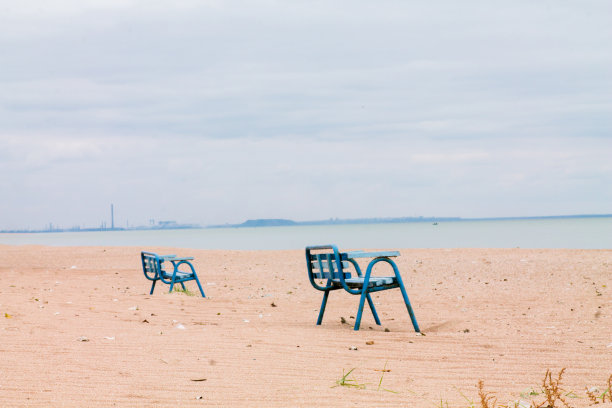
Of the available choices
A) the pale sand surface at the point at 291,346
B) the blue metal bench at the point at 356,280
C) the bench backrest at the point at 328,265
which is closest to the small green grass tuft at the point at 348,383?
the pale sand surface at the point at 291,346

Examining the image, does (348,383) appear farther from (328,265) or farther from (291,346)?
(328,265)

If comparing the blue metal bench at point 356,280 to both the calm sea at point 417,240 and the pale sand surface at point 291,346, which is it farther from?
the calm sea at point 417,240

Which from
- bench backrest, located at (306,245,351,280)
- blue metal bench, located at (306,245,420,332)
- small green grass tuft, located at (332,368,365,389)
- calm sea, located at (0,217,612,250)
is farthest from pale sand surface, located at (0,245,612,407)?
calm sea, located at (0,217,612,250)

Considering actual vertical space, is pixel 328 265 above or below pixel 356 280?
above

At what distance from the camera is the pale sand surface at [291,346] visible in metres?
4.38

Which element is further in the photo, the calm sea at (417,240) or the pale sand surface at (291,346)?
the calm sea at (417,240)

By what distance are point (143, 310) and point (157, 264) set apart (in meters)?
2.17

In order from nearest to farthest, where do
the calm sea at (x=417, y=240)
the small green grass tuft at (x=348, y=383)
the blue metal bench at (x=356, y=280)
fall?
the small green grass tuft at (x=348, y=383)
the blue metal bench at (x=356, y=280)
the calm sea at (x=417, y=240)

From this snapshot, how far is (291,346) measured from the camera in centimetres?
608

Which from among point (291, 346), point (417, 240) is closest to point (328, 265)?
point (291, 346)

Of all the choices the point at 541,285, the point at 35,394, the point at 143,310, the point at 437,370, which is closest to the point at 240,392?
the point at 35,394

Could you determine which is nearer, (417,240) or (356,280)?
(356,280)

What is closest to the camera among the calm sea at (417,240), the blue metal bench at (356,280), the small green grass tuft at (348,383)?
the small green grass tuft at (348,383)

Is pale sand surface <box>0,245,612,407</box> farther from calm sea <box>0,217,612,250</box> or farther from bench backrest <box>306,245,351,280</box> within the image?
calm sea <box>0,217,612,250</box>
